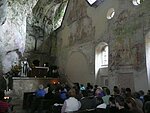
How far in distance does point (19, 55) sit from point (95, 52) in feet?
22.2

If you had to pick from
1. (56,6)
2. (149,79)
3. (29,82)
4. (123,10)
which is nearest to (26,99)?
(29,82)

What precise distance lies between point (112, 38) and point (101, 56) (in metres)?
2.06

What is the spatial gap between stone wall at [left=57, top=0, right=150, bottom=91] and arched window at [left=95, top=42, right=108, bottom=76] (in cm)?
30

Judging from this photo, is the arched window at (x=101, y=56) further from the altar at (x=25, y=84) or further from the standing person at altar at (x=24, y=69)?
the standing person at altar at (x=24, y=69)

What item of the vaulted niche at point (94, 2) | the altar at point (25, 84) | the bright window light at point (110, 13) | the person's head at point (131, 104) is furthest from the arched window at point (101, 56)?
the person's head at point (131, 104)

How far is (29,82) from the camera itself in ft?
52.3

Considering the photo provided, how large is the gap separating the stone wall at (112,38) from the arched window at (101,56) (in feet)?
0.98

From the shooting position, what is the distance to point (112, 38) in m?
13.4

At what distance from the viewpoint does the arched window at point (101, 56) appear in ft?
48.0

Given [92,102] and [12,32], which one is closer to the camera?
[92,102]

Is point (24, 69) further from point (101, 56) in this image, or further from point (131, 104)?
point (131, 104)

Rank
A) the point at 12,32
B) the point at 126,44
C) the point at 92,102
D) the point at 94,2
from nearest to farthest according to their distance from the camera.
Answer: the point at 92,102 → the point at 126,44 → the point at 94,2 → the point at 12,32

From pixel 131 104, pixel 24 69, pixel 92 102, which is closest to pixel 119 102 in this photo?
pixel 131 104

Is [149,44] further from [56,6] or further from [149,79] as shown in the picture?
[56,6]
